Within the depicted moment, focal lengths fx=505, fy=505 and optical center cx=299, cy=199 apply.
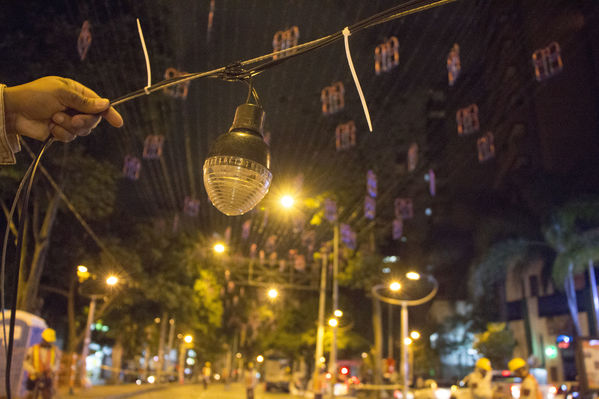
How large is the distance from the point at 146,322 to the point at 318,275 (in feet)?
40.7

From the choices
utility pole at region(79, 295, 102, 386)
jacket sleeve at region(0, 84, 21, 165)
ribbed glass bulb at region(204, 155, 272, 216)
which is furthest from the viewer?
utility pole at region(79, 295, 102, 386)

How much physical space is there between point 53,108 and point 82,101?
14cm

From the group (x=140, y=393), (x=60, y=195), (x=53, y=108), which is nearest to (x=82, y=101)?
(x=53, y=108)

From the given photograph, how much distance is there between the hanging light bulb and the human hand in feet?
2.44

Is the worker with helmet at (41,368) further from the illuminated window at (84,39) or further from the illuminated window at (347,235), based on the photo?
the illuminated window at (347,235)

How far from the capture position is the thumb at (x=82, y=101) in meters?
2.13

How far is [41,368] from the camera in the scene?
866 cm

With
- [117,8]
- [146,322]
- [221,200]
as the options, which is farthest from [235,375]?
[221,200]

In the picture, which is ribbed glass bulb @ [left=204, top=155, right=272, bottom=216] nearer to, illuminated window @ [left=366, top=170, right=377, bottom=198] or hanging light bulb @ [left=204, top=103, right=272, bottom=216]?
hanging light bulb @ [left=204, top=103, right=272, bottom=216]

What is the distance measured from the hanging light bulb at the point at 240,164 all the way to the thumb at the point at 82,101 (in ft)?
2.71

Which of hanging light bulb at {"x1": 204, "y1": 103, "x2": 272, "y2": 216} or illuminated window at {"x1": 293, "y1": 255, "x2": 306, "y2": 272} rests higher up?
illuminated window at {"x1": 293, "y1": 255, "x2": 306, "y2": 272}

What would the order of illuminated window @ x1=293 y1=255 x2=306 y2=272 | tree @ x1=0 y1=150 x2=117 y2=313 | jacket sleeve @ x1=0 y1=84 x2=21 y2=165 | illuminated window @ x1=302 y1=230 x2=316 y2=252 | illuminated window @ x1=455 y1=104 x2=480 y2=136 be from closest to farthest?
jacket sleeve @ x1=0 y1=84 x2=21 y2=165 < illuminated window @ x1=455 y1=104 x2=480 y2=136 < tree @ x1=0 y1=150 x2=117 y2=313 < illuminated window @ x1=302 y1=230 x2=316 y2=252 < illuminated window @ x1=293 y1=255 x2=306 y2=272

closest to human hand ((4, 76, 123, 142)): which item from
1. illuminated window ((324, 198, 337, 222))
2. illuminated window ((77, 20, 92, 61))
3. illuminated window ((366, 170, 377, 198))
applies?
illuminated window ((77, 20, 92, 61))

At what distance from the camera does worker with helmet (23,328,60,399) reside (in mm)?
8562
